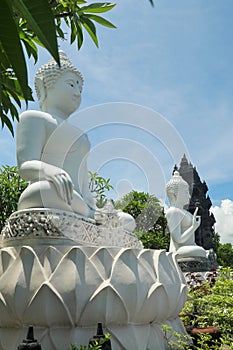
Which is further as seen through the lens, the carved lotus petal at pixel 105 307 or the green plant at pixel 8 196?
the green plant at pixel 8 196

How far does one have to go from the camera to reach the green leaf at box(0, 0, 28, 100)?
34.1 inches

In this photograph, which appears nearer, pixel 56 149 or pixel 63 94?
pixel 56 149

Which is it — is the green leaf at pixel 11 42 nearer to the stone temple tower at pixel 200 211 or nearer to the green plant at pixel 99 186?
the green plant at pixel 99 186

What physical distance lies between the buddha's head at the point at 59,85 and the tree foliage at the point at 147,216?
118 cm

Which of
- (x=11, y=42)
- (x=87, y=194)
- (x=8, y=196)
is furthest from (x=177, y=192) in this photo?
(x=11, y=42)

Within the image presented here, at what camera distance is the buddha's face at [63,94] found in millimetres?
3703

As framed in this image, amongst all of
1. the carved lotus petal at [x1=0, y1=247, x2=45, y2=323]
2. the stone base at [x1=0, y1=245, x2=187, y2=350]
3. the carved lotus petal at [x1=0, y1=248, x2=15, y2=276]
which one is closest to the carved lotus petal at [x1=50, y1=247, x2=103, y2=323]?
the stone base at [x1=0, y1=245, x2=187, y2=350]

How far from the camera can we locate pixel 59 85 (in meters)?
3.70

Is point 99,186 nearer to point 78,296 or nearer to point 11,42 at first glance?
point 78,296

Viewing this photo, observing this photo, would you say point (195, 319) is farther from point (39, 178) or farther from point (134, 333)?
point (39, 178)

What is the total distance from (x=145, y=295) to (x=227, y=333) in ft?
3.66

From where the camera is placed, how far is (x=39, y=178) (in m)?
2.94

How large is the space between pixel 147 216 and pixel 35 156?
5.04 feet

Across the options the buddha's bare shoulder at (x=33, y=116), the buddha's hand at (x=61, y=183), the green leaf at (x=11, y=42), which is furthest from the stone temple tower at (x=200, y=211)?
the green leaf at (x=11, y=42)
